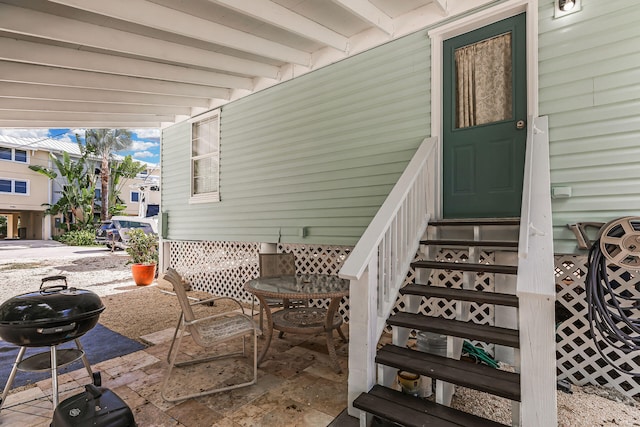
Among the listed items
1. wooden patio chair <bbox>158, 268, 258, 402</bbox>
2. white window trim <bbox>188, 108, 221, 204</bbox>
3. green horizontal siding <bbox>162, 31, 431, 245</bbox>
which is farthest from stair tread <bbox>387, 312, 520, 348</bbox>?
white window trim <bbox>188, 108, 221, 204</bbox>

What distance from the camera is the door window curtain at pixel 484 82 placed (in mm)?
3363

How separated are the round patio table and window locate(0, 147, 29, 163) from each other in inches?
900

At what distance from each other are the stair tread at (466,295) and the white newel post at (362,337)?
61 cm

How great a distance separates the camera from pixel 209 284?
6.43 meters

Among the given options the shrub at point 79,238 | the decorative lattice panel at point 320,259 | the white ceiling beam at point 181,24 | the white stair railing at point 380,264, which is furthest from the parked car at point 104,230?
the white stair railing at point 380,264

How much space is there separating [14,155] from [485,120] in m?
24.7

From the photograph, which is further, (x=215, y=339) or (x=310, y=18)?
(x=310, y=18)

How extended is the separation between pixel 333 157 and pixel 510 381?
Result: 333cm

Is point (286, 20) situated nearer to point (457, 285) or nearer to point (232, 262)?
point (457, 285)

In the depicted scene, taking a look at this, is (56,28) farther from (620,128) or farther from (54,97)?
(620,128)

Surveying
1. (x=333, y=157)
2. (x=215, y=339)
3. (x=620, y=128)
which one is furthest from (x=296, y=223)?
(x=620, y=128)

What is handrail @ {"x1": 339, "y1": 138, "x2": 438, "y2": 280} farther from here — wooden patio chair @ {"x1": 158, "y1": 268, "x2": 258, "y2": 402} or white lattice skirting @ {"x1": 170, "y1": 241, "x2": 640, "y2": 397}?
white lattice skirting @ {"x1": 170, "y1": 241, "x2": 640, "y2": 397}

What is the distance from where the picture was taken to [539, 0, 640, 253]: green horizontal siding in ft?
8.92

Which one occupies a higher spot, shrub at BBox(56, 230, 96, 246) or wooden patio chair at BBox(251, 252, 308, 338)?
wooden patio chair at BBox(251, 252, 308, 338)
